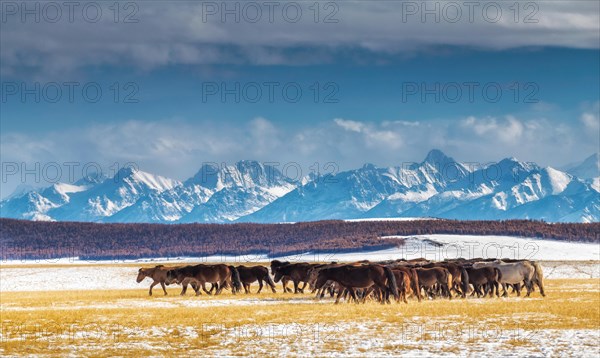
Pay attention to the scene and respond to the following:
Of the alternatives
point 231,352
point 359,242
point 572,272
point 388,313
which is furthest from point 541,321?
point 359,242

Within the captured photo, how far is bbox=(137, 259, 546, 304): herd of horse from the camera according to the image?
131 feet

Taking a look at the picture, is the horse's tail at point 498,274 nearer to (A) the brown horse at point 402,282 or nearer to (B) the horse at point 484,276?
(B) the horse at point 484,276

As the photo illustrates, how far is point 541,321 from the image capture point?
31.8 meters

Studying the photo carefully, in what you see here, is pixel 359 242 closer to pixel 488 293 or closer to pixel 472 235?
pixel 472 235

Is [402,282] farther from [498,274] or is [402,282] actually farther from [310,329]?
[310,329]

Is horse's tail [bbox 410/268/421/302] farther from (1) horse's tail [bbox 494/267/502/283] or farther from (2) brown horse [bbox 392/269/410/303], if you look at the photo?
(1) horse's tail [bbox 494/267/502/283]

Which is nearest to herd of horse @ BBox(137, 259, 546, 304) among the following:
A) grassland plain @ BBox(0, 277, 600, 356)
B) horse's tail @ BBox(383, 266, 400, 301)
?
horse's tail @ BBox(383, 266, 400, 301)

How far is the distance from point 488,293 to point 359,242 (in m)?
146

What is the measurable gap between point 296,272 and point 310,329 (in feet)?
74.0

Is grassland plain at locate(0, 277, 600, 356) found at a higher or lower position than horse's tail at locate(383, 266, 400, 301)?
lower

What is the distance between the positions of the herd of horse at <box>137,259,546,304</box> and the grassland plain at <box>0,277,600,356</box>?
154cm

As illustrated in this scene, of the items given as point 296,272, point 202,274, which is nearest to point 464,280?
point 296,272

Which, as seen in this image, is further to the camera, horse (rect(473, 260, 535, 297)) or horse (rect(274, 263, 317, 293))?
horse (rect(274, 263, 317, 293))

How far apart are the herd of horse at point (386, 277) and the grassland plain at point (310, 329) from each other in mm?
1542
